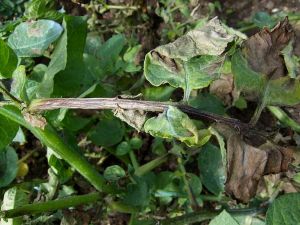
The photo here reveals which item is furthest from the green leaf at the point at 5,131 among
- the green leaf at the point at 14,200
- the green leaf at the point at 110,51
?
the green leaf at the point at 110,51

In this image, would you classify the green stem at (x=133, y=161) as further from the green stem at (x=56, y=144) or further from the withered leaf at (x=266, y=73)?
the withered leaf at (x=266, y=73)

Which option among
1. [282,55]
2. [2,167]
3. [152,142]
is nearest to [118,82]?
[152,142]

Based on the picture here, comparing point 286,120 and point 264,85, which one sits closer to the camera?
point 264,85

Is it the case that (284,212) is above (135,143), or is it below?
above

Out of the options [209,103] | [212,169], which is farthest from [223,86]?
[212,169]

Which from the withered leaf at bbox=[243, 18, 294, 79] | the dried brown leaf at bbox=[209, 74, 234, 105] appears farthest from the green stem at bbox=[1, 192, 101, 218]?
the withered leaf at bbox=[243, 18, 294, 79]

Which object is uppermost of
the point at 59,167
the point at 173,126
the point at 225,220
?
the point at 173,126

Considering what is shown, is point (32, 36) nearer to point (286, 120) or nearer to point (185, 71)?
point (185, 71)
